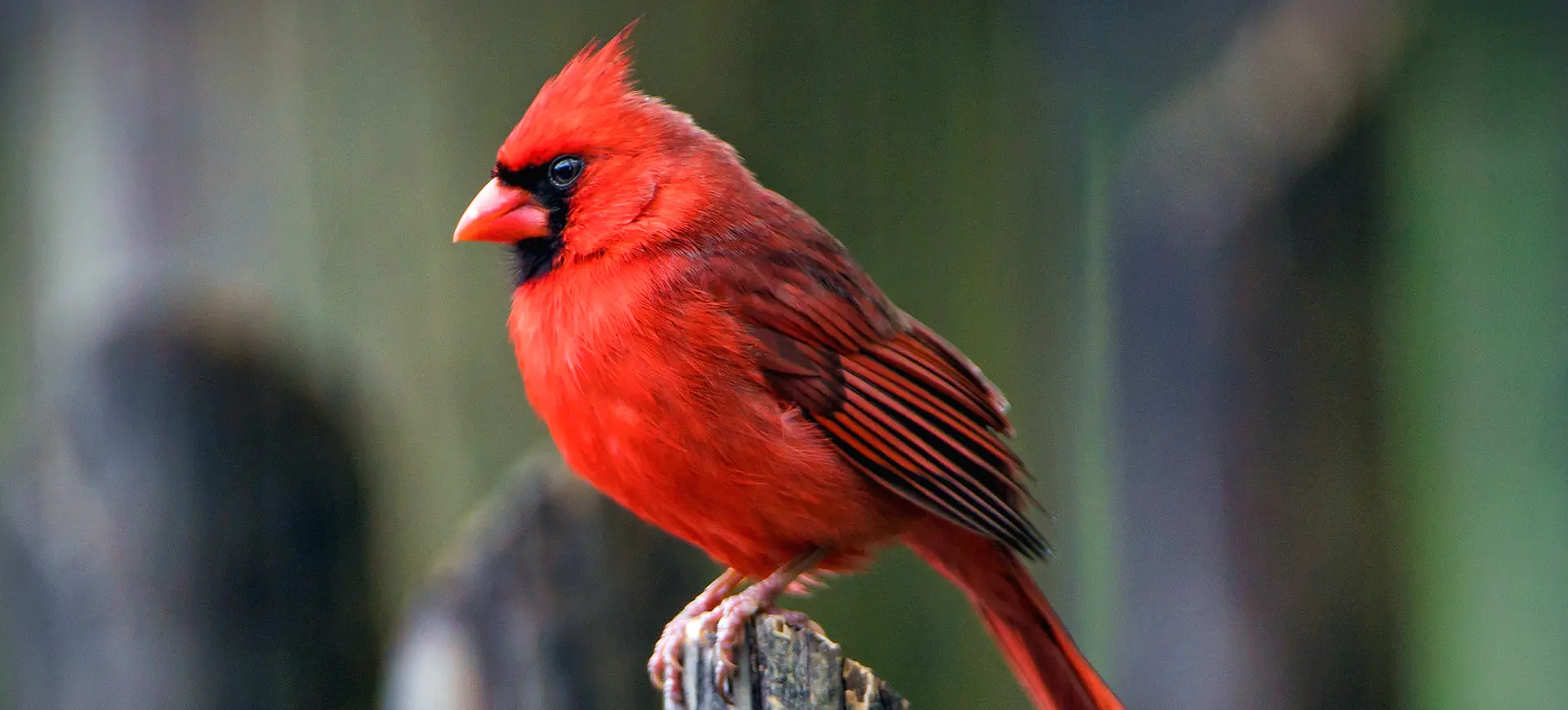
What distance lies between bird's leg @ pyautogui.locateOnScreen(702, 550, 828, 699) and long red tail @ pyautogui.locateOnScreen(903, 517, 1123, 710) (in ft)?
0.64

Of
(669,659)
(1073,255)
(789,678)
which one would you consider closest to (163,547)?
(669,659)

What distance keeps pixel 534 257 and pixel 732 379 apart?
36cm

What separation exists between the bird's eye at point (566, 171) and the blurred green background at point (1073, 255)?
1.54ft

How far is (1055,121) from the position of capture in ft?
7.77

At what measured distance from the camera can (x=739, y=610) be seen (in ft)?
5.28

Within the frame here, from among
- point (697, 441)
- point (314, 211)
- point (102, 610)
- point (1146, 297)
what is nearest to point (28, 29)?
point (314, 211)

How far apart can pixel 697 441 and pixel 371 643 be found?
584 millimetres

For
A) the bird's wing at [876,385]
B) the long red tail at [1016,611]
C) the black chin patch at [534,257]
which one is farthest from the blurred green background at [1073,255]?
the black chin patch at [534,257]

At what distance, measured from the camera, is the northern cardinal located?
1725mm

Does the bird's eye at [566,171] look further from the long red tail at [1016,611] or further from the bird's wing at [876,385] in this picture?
the long red tail at [1016,611]

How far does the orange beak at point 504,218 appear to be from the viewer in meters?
1.87

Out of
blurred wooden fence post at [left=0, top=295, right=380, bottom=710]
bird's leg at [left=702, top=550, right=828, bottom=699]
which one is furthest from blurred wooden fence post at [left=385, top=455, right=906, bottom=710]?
blurred wooden fence post at [left=0, top=295, right=380, bottom=710]

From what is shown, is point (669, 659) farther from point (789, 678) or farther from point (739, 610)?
point (789, 678)

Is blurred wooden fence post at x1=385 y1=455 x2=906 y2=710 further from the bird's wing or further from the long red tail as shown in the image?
the long red tail
